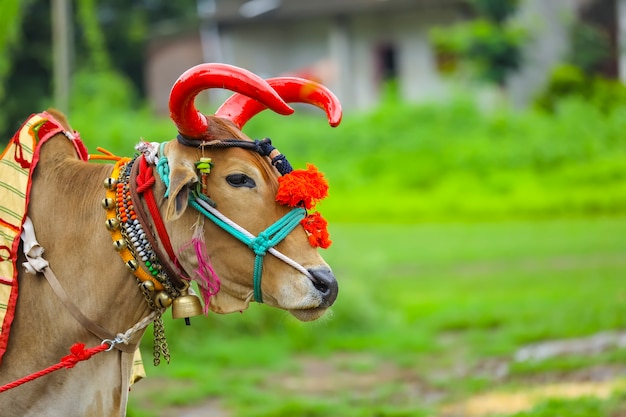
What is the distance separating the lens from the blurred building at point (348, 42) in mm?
26594

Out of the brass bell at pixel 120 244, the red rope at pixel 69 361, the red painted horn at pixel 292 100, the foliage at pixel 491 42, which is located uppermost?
the foliage at pixel 491 42

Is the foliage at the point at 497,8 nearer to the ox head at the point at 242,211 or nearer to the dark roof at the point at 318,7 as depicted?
the dark roof at the point at 318,7

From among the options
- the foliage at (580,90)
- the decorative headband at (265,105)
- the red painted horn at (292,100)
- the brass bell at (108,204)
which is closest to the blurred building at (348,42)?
the foliage at (580,90)

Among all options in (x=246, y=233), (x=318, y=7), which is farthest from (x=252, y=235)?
(x=318, y=7)

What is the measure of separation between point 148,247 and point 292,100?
84 centimetres

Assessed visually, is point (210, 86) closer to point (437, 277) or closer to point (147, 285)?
point (147, 285)

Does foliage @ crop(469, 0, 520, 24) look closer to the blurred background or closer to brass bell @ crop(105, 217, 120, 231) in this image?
the blurred background

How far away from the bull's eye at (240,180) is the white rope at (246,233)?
12cm

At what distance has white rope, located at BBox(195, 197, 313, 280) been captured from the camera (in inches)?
139

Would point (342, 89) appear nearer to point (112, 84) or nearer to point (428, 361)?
point (112, 84)

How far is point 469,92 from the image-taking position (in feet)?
75.9

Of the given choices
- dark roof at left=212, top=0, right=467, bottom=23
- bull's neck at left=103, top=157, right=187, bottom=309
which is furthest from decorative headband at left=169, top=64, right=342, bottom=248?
dark roof at left=212, top=0, right=467, bottom=23

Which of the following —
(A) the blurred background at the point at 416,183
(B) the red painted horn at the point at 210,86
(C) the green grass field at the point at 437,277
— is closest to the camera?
(B) the red painted horn at the point at 210,86

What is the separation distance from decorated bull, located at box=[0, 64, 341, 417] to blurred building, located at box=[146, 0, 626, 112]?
23.1m
